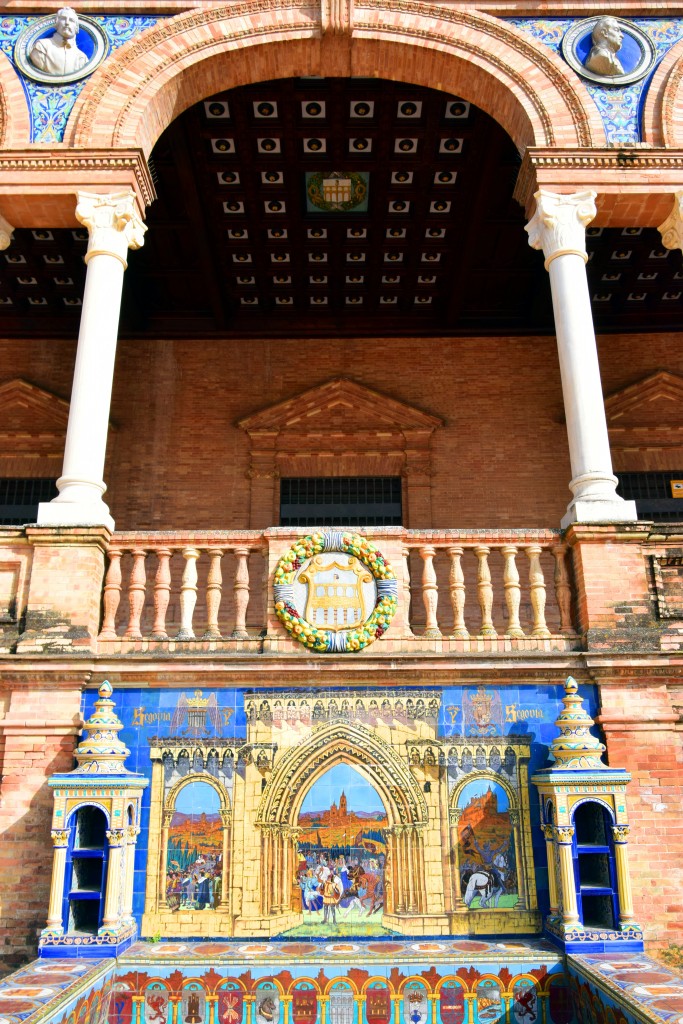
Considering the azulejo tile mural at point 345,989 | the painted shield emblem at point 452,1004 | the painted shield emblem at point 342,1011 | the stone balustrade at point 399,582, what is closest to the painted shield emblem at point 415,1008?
the azulejo tile mural at point 345,989

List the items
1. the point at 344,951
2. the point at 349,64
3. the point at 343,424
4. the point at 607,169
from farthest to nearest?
the point at 343,424 < the point at 349,64 < the point at 607,169 < the point at 344,951

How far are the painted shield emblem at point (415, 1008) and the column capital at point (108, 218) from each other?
725 cm

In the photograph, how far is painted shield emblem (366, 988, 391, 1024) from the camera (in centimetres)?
651

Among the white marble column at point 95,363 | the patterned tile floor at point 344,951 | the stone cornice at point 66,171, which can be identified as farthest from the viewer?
the stone cornice at point 66,171

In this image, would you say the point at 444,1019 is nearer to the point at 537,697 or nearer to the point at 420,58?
the point at 537,697

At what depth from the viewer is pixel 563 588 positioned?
8266mm

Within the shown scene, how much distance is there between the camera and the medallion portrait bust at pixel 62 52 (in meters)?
9.79

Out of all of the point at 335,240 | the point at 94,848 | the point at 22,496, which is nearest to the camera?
the point at 94,848

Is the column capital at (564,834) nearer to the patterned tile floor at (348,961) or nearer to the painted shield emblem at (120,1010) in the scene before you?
the patterned tile floor at (348,961)

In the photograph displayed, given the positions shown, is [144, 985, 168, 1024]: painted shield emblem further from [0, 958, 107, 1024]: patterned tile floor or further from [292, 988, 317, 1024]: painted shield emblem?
[292, 988, 317, 1024]: painted shield emblem

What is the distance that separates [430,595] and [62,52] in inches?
281

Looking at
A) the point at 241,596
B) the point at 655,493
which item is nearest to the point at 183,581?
the point at 241,596

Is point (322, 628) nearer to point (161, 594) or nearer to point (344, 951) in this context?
point (161, 594)

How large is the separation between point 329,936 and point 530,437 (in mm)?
8458
